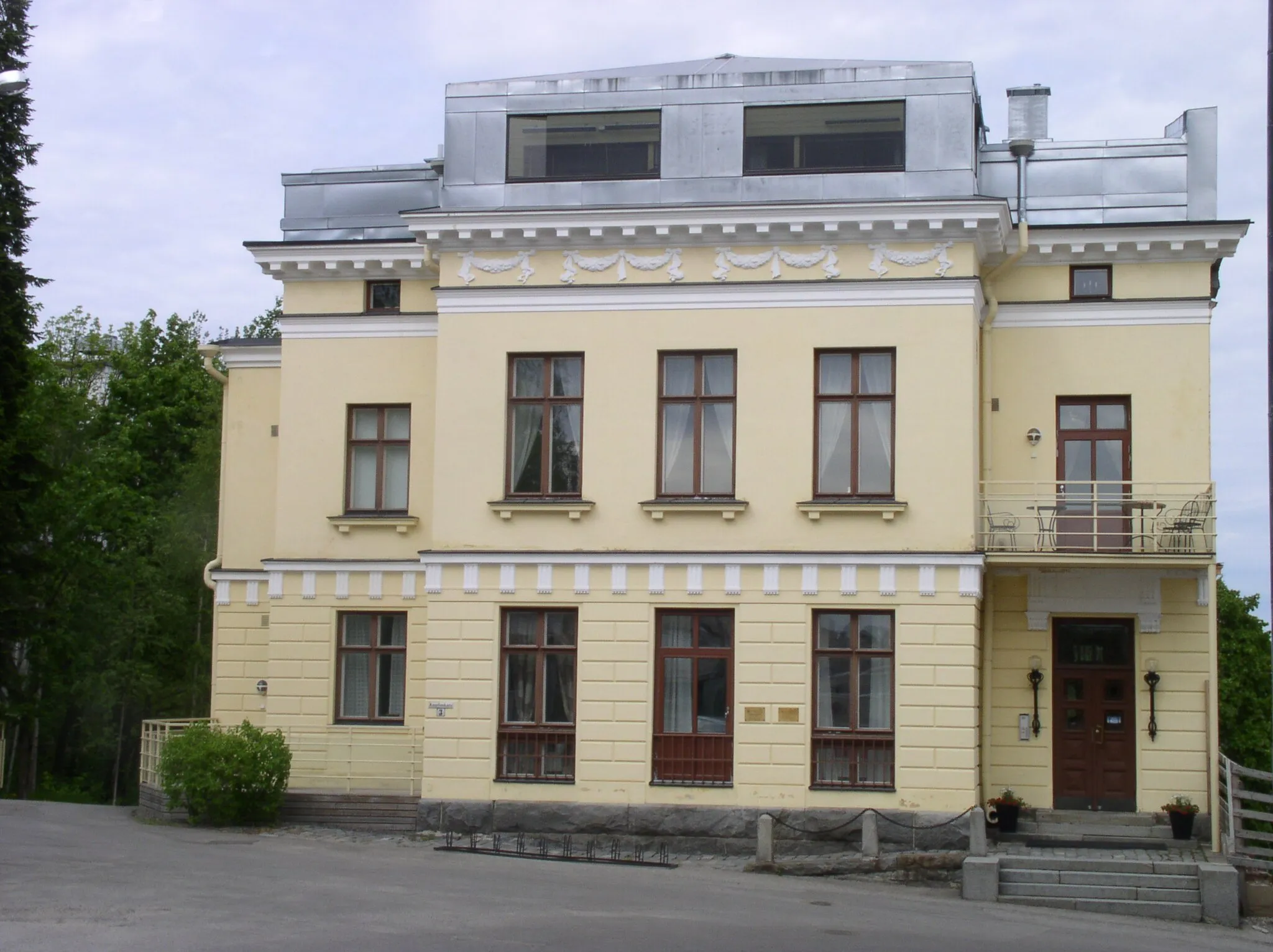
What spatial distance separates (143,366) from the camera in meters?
49.4

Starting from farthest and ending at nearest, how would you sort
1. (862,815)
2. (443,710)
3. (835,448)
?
1. (443,710)
2. (835,448)
3. (862,815)

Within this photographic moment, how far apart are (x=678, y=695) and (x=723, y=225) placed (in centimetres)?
661

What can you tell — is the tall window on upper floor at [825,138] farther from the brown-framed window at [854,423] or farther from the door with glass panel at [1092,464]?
the door with glass panel at [1092,464]

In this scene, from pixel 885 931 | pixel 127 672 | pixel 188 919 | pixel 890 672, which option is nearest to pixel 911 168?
pixel 890 672

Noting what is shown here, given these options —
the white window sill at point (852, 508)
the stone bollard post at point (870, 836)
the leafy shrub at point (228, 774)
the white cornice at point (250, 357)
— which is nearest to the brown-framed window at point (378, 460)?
the white cornice at point (250, 357)

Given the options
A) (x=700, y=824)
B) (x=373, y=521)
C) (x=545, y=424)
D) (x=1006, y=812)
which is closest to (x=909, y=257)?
(x=545, y=424)

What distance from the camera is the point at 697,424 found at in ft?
72.6

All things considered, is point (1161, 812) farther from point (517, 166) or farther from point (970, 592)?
point (517, 166)

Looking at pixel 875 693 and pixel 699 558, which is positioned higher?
pixel 699 558

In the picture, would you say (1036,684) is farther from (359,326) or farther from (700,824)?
(359,326)

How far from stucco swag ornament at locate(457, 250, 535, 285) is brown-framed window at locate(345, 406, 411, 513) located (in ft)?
9.05

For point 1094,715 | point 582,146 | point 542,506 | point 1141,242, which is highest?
point 582,146

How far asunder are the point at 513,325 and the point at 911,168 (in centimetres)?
607

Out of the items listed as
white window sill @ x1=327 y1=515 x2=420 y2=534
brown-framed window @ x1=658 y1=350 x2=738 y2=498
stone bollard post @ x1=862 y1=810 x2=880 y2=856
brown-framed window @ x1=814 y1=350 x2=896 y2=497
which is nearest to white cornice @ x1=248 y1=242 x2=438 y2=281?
white window sill @ x1=327 y1=515 x2=420 y2=534
